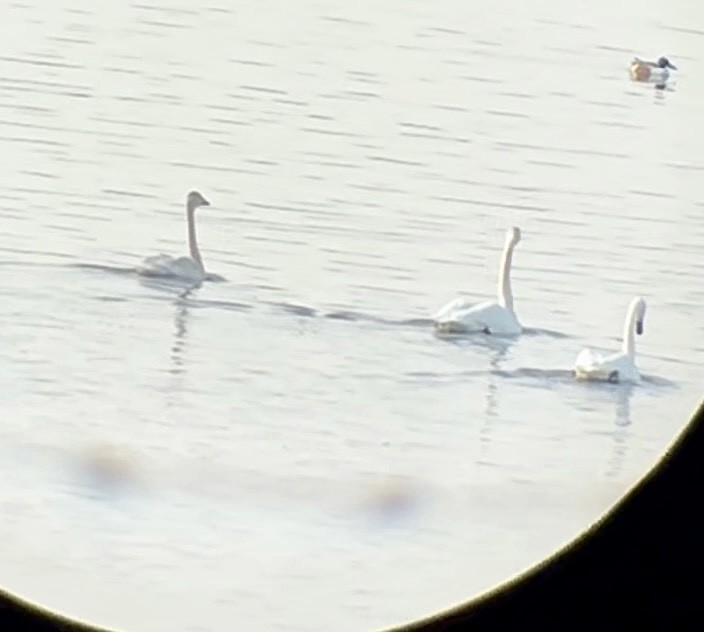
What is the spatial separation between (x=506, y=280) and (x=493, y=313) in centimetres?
6

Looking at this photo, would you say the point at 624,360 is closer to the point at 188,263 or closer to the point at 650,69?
the point at 650,69

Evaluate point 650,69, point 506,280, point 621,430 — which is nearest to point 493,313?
point 506,280

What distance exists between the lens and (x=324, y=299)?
2270 millimetres

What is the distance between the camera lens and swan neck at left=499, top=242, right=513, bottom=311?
87.4 inches

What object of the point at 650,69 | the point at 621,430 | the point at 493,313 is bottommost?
the point at 621,430

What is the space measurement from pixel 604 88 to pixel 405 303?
0.30m

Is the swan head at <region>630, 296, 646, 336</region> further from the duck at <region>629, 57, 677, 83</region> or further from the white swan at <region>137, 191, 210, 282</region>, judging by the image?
the white swan at <region>137, 191, 210, 282</region>

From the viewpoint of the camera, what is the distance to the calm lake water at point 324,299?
221cm

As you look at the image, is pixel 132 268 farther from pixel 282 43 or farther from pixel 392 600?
pixel 392 600

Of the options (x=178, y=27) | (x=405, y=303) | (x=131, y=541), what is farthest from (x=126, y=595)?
(x=178, y=27)

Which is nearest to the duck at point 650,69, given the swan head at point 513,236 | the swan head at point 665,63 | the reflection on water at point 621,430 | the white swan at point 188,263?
the swan head at point 665,63

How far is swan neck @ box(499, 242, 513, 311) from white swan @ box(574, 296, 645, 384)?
0.10 meters

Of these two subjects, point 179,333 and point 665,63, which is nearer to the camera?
point 665,63

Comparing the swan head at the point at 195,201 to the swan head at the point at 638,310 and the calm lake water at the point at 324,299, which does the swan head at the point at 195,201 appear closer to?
the calm lake water at the point at 324,299
